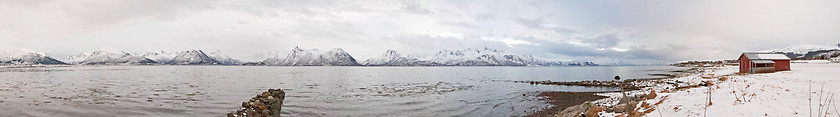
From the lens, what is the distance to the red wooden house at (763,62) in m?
48.5

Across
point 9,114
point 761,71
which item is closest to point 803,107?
point 9,114

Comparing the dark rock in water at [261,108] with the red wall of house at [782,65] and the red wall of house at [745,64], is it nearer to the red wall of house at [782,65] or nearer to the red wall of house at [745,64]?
the red wall of house at [745,64]

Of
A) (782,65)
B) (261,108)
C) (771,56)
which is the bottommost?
(261,108)

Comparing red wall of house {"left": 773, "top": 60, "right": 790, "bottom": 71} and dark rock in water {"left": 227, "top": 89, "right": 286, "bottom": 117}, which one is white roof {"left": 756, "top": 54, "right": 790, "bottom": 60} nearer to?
red wall of house {"left": 773, "top": 60, "right": 790, "bottom": 71}

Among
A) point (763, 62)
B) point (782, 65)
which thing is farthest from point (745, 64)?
point (782, 65)

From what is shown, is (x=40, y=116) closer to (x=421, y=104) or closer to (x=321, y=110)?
(x=321, y=110)

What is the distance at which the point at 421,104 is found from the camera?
26.1 m

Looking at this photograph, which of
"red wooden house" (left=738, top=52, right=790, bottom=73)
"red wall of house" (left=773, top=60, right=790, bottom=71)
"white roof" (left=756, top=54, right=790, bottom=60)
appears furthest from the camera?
"red wall of house" (left=773, top=60, right=790, bottom=71)

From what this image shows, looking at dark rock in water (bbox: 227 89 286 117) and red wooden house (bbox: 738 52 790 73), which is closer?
dark rock in water (bbox: 227 89 286 117)

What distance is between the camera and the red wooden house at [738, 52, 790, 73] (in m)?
48.5

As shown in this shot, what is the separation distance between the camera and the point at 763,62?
48719mm

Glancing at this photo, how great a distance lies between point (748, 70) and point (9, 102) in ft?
232

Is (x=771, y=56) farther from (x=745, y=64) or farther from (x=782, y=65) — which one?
(x=745, y=64)

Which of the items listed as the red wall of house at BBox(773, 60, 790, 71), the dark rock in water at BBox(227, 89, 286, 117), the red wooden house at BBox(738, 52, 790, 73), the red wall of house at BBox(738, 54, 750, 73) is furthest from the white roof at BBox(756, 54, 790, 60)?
the dark rock in water at BBox(227, 89, 286, 117)
